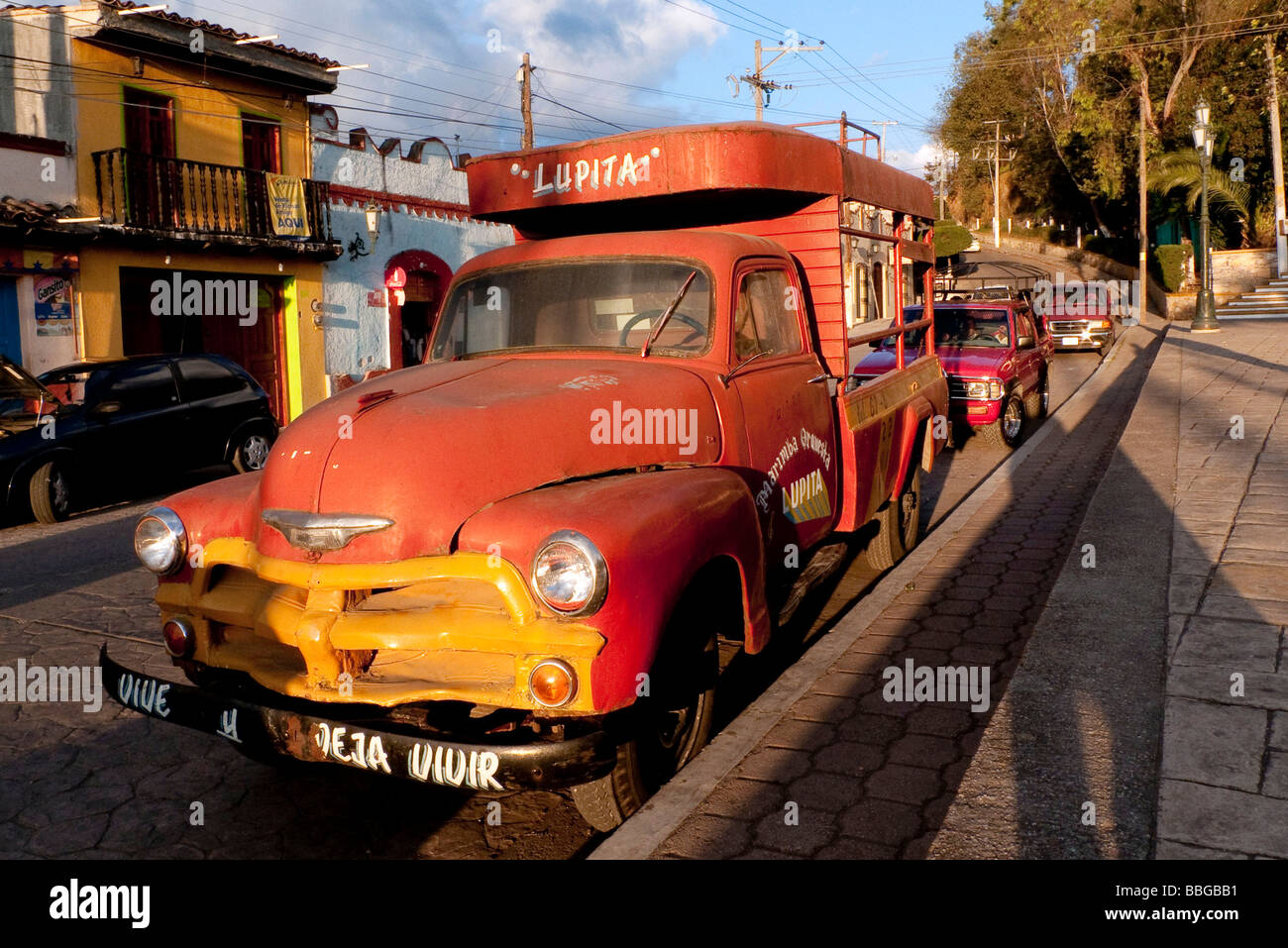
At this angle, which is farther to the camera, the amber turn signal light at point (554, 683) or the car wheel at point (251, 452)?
the car wheel at point (251, 452)

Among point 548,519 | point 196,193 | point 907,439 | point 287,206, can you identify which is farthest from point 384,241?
point 548,519

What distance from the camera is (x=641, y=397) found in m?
4.13

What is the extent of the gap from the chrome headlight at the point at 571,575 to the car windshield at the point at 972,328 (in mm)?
11164

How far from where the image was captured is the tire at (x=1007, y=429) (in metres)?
12.5

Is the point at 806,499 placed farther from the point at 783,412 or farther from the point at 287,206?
the point at 287,206

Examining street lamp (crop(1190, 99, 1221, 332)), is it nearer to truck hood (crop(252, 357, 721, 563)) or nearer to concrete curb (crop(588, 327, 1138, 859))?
concrete curb (crop(588, 327, 1138, 859))

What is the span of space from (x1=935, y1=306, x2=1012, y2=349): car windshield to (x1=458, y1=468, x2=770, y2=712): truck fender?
34.6 ft

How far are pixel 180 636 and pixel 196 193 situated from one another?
1676 cm

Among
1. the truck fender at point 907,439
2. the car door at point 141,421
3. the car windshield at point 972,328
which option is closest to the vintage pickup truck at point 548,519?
the truck fender at point 907,439

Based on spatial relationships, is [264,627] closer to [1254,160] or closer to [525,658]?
[525,658]

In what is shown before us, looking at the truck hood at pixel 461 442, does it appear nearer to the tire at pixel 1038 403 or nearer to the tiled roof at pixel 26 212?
the tire at pixel 1038 403

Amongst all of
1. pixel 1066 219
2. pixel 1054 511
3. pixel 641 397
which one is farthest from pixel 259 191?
pixel 1066 219

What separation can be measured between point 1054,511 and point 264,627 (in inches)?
276

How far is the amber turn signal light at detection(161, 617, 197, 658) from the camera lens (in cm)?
381
